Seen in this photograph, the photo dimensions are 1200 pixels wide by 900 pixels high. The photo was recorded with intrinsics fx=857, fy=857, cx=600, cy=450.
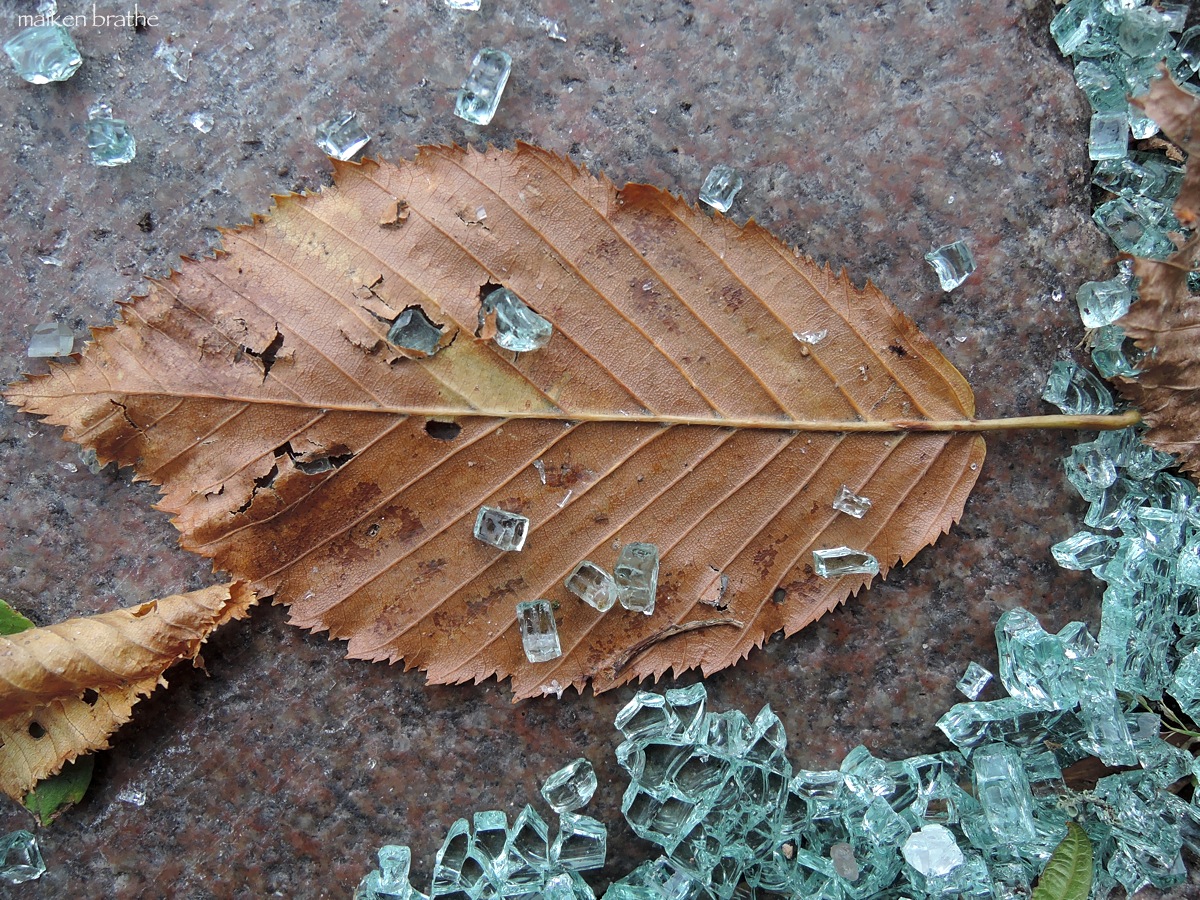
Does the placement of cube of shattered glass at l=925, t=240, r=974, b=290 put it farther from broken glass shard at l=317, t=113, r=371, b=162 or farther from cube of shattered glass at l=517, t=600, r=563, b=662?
broken glass shard at l=317, t=113, r=371, b=162

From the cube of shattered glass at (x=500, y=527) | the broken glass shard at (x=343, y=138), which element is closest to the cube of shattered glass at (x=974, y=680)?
the cube of shattered glass at (x=500, y=527)

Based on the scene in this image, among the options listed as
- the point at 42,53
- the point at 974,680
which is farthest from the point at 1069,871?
the point at 42,53

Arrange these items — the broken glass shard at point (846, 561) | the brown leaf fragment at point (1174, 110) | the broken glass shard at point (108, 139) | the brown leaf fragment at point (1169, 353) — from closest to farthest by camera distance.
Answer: the brown leaf fragment at point (1174, 110), the brown leaf fragment at point (1169, 353), the broken glass shard at point (846, 561), the broken glass shard at point (108, 139)

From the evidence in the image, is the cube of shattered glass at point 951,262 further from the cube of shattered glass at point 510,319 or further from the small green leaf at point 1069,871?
the small green leaf at point 1069,871

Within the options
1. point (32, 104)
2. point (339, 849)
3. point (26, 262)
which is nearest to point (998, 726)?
point (339, 849)

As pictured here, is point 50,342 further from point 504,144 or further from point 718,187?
point 718,187

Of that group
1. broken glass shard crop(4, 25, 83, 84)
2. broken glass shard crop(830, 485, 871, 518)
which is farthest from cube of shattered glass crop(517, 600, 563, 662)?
broken glass shard crop(4, 25, 83, 84)
